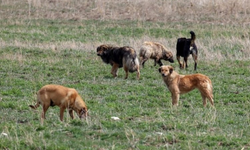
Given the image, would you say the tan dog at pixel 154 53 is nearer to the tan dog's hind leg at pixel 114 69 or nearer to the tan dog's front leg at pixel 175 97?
the tan dog's hind leg at pixel 114 69

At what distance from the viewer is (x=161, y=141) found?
888 centimetres

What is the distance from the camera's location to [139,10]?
103ft

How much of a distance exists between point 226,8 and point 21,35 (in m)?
12.4

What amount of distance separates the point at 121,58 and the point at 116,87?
204 centimetres

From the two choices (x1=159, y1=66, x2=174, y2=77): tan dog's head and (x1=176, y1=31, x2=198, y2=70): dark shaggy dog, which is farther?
(x1=176, y1=31, x2=198, y2=70): dark shaggy dog

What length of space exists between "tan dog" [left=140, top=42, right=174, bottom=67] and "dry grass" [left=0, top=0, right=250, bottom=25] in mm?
10273

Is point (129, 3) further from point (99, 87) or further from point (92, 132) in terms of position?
point (92, 132)

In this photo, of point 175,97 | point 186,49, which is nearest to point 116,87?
point 175,97

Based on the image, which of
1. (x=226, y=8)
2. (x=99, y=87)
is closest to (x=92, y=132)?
(x=99, y=87)

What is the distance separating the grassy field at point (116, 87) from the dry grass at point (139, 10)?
23.3 inches

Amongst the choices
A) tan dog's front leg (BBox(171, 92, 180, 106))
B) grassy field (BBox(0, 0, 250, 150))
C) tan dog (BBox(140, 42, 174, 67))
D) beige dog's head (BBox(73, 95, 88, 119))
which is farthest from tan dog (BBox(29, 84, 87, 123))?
tan dog (BBox(140, 42, 174, 67))

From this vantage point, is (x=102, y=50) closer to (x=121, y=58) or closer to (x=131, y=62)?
(x=121, y=58)

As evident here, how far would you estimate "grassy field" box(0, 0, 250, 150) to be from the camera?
9.03m

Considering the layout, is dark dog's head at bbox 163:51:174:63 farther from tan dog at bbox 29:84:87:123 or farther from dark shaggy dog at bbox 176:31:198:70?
tan dog at bbox 29:84:87:123
